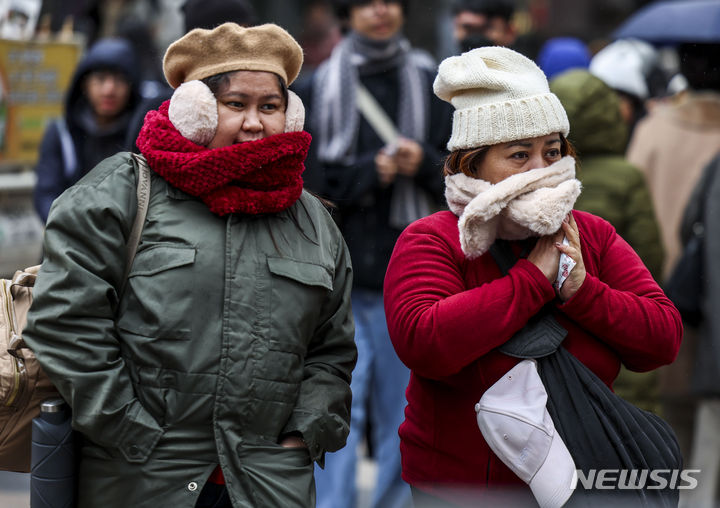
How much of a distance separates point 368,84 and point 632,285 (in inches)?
95.7

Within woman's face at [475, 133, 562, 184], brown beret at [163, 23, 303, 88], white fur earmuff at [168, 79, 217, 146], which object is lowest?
woman's face at [475, 133, 562, 184]

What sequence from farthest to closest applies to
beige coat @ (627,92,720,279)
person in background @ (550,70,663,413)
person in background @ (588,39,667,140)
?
1. person in background @ (588,39,667,140)
2. beige coat @ (627,92,720,279)
3. person in background @ (550,70,663,413)

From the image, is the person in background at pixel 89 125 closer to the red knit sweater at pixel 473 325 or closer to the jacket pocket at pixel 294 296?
the jacket pocket at pixel 294 296

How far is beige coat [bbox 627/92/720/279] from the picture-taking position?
20.8ft

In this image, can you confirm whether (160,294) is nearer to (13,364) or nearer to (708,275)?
(13,364)

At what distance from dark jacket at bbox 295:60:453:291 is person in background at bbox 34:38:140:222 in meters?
1.20

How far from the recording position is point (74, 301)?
9.29 feet

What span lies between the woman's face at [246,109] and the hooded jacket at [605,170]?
247cm

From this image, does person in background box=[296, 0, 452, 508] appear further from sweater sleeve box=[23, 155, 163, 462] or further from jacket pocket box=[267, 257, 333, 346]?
sweater sleeve box=[23, 155, 163, 462]

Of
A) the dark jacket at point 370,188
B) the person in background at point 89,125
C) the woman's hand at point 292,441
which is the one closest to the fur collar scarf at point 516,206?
the woman's hand at point 292,441

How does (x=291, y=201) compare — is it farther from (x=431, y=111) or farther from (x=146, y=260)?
(x=431, y=111)

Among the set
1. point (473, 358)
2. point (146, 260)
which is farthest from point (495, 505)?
point (146, 260)

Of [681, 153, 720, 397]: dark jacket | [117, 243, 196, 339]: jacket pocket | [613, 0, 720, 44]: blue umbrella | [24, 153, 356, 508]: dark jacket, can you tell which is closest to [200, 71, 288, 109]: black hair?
[24, 153, 356, 508]: dark jacket

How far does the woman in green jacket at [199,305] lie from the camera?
113 inches
